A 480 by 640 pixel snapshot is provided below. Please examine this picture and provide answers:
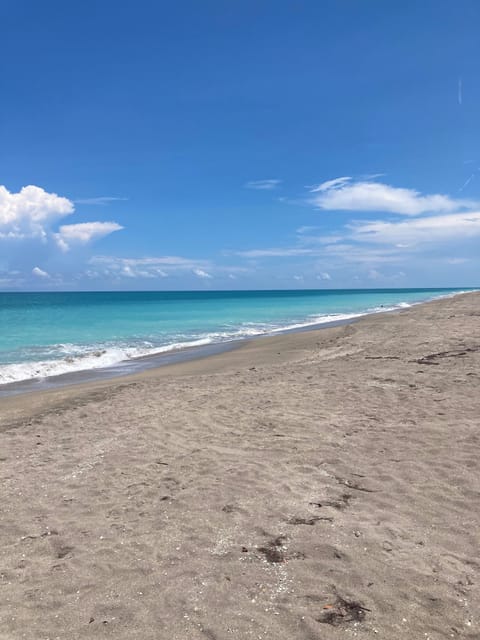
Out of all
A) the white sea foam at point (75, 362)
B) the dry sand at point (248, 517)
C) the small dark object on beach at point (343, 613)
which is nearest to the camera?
the small dark object on beach at point (343, 613)

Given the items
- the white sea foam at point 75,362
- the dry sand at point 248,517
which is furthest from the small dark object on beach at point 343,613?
the white sea foam at point 75,362

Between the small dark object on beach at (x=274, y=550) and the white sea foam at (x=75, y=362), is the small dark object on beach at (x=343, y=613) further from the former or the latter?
the white sea foam at (x=75, y=362)

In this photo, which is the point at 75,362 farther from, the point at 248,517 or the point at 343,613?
the point at 343,613

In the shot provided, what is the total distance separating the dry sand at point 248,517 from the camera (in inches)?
129

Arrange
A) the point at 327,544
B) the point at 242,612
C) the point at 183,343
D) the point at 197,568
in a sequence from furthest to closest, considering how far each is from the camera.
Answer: the point at 183,343, the point at 327,544, the point at 197,568, the point at 242,612

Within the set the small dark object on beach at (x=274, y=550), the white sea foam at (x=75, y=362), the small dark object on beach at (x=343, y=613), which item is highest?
the small dark object on beach at (x=274, y=550)

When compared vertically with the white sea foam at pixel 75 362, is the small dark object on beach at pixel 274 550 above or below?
above

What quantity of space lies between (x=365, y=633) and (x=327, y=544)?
3.38 ft

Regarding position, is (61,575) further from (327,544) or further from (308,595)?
(327,544)

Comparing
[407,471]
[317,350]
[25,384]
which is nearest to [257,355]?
[317,350]

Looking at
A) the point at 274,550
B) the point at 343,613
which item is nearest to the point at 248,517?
the point at 274,550

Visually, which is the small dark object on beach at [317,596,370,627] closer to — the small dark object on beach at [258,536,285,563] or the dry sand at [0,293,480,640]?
the dry sand at [0,293,480,640]

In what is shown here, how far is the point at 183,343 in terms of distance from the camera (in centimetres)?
2375

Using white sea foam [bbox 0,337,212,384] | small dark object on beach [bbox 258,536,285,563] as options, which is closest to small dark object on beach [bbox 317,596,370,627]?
small dark object on beach [bbox 258,536,285,563]
